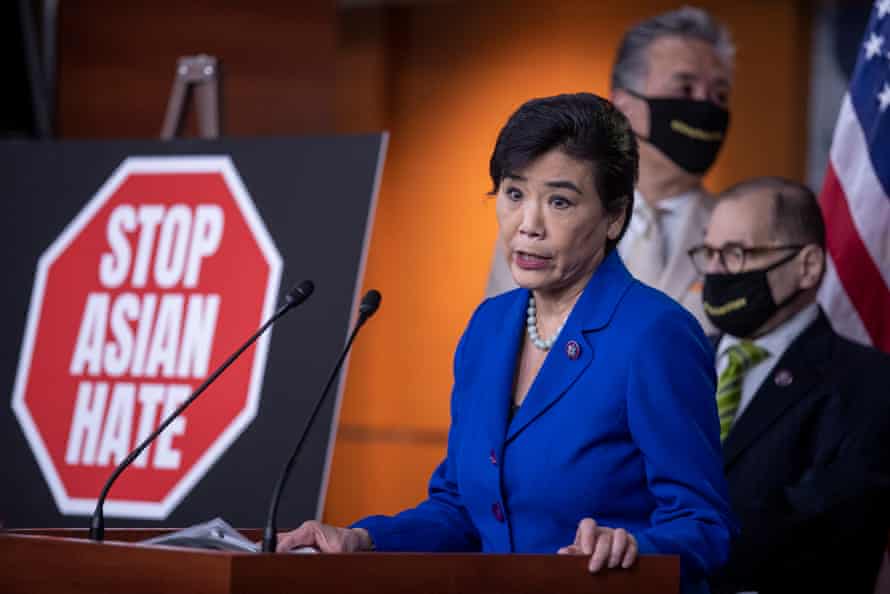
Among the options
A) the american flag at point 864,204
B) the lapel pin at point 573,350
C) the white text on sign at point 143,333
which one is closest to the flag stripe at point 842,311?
the american flag at point 864,204

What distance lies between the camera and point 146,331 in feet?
10.1

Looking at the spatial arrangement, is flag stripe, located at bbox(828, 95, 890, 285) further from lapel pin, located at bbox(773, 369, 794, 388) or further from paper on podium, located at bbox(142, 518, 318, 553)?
paper on podium, located at bbox(142, 518, 318, 553)

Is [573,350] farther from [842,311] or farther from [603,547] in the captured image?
[842,311]

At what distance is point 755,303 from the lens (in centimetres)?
283

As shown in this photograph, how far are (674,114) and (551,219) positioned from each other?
1869 mm

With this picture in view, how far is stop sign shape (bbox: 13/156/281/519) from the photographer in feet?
9.73

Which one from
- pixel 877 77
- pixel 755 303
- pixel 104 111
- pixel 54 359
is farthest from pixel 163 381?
pixel 104 111

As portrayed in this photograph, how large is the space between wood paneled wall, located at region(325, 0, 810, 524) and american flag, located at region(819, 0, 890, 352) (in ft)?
9.60

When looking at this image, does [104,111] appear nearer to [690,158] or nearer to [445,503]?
[690,158]

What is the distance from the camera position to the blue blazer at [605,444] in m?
1.55

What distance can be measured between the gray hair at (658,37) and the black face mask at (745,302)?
2.71ft

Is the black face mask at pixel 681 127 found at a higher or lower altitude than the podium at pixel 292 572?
higher

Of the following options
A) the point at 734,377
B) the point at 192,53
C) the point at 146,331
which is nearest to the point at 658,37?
the point at 734,377

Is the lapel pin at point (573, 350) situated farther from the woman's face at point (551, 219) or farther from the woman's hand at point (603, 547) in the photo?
the woman's hand at point (603, 547)
